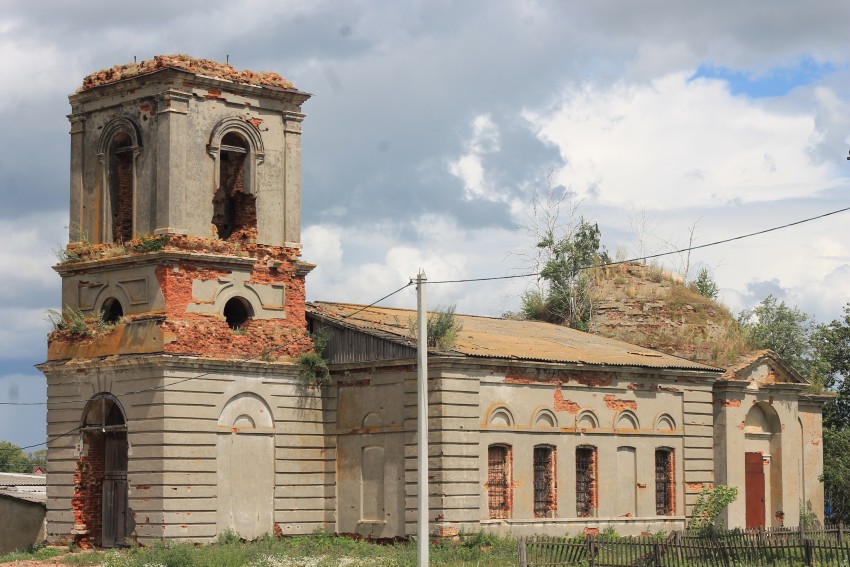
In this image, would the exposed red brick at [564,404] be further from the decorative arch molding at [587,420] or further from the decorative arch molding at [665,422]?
the decorative arch molding at [665,422]

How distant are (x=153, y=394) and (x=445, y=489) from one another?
6836 millimetres

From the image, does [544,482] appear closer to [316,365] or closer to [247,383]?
[316,365]

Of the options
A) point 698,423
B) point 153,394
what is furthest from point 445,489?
point 698,423

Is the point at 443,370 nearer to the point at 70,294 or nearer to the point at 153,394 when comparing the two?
the point at 153,394

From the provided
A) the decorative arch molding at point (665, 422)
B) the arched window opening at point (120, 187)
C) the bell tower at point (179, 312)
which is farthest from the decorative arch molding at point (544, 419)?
the arched window opening at point (120, 187)

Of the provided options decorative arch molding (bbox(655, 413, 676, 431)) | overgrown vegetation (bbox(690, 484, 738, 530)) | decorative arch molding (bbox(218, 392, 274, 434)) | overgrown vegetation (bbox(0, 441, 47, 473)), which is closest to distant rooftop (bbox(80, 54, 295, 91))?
decorative arch molding (bbox(218, 392, 274, 434))

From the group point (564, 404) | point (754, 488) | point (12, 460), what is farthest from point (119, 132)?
point (12, 460)

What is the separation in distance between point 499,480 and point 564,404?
9.28ft

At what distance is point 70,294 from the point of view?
34062 millimetres

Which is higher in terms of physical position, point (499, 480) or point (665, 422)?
point (665, 422)

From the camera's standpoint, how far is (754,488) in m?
39.7

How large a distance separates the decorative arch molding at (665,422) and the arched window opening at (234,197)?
38.1ft

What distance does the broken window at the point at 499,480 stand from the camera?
106 feet

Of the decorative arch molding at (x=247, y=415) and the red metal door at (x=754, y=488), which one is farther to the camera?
the red metal door at (x=754, y=488)
